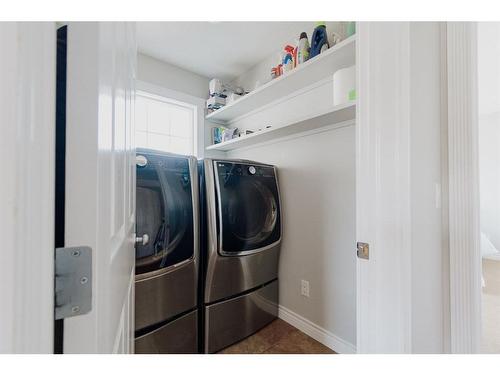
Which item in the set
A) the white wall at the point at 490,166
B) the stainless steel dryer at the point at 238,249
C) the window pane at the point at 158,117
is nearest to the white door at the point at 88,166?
the stainless steel dryer at the point at 238,249

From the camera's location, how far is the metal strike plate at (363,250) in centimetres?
84

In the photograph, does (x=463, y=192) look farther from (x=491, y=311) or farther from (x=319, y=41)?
(x=491, y=311)

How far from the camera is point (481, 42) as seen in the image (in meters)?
1.81

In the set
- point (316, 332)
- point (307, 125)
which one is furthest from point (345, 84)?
point (316, 332)

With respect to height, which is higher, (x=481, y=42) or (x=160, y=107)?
(x=481, y=42)

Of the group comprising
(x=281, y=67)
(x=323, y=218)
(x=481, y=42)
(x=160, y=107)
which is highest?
(x=481, y=42)

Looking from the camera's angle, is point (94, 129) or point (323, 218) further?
point (323, 218)

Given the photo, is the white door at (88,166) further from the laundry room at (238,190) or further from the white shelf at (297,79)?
the white shelf at (297,79)

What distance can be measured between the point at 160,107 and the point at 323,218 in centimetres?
189

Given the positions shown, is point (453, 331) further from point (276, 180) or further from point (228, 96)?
point (228, 96)

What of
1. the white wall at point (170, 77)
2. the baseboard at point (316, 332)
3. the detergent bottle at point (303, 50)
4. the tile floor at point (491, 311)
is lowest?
the baseboard at point (316, 332)

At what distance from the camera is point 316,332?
5.59 feet

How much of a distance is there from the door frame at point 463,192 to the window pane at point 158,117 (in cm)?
221
